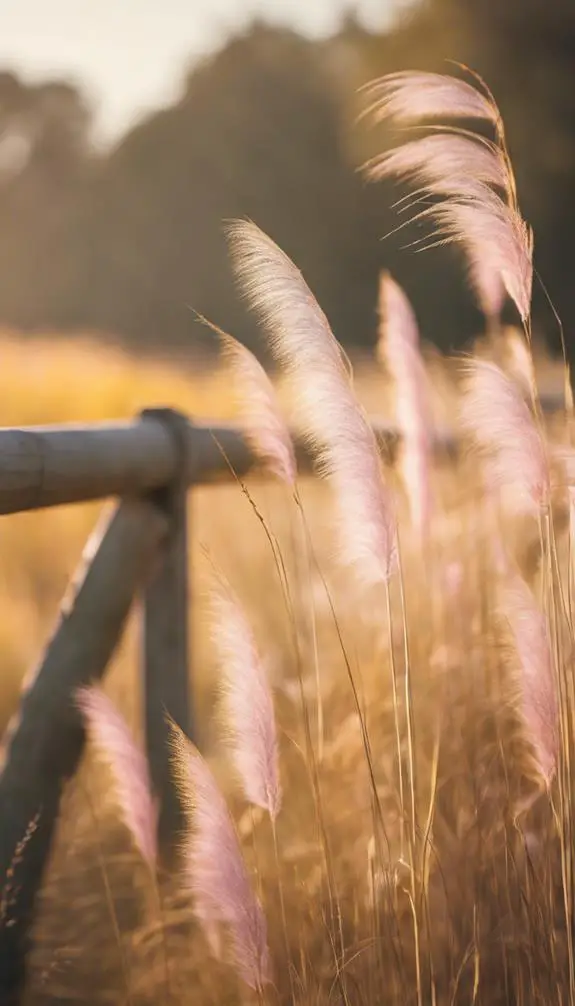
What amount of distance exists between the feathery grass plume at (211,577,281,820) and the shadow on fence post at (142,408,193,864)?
92cm

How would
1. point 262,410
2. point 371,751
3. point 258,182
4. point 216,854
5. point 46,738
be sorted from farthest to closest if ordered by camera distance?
point 258,182
point 371,751
point 46,738
point 262,410
point 216,854

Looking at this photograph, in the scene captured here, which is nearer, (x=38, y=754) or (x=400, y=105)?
(x=400, y=105)

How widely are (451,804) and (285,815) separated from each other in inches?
17.1

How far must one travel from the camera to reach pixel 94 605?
5.86ft

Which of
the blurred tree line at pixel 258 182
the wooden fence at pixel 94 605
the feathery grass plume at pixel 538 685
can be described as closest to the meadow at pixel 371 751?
the feathery grass plume at pixel 538 685

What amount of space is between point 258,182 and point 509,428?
1488 cm

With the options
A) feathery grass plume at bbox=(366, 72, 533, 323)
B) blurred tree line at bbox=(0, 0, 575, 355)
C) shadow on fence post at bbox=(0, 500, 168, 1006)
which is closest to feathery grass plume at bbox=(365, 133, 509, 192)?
feathery grass plume at bbox=(366, 72, 533, 323)

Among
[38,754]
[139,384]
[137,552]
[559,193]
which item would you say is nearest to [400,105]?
[137,552]

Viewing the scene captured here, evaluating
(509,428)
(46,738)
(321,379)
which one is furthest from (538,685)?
(46,738)

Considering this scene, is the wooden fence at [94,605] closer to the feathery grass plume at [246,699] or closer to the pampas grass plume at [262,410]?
the pampas grass plume at [262,410]

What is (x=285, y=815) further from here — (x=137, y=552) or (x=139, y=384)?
(x=139, y=384)

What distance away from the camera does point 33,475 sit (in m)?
1.46

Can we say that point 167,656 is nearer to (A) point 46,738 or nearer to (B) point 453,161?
(A) point 46,738

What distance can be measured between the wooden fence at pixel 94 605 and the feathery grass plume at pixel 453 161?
15.3 inches
